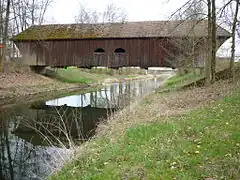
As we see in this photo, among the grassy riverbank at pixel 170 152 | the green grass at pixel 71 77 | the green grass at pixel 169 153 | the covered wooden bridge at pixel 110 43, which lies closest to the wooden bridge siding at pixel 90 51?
the covered wooden bridge at pixel 110 43

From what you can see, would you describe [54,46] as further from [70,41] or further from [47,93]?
[47,93]

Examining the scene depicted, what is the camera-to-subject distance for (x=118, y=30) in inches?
1037

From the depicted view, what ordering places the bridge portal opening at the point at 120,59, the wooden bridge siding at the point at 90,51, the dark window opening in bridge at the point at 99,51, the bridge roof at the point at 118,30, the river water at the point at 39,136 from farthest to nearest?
the dark window opening in bridge at the point at 99,51 < the bridge portal opening at the point at 120,59 < the wooden bridge siding at the point at 90,51 < the bridge roof at the point at 118,30 < the river water at the point at 39,136

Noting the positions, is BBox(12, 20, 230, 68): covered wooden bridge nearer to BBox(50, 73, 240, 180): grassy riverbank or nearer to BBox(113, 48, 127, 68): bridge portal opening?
BBox(113, 48, 127, 68): bridge portal opening

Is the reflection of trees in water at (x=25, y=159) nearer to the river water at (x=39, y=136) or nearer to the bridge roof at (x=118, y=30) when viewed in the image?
the river water at (x=39, y=136)

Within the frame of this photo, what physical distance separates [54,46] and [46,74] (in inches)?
195

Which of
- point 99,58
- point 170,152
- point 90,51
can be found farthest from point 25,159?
point 90,51

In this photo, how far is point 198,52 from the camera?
79.3 ft

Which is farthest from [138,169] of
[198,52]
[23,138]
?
[198,52]

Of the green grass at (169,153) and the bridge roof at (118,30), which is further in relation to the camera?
the bridge roof at (118,30)

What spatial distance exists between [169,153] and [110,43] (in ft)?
68.3

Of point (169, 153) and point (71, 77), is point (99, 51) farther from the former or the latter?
point (169, 153)

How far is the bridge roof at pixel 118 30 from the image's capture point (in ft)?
79.0

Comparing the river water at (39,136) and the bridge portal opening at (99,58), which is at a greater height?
the bridge portal opening at (99,58)
